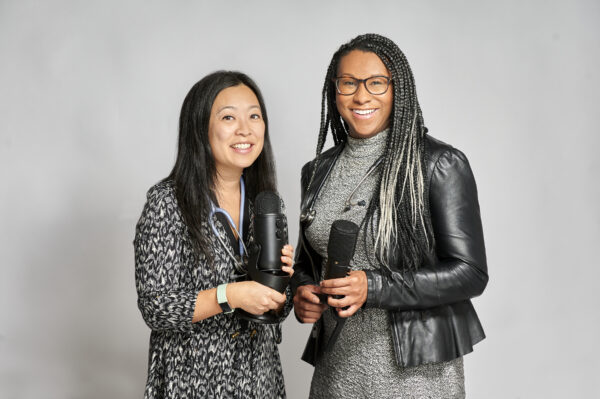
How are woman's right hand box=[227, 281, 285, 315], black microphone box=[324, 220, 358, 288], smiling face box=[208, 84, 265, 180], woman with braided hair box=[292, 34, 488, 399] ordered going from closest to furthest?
1. black microphone box=[324, 220, 358, 288]
2. woman's right hand box=[227, 281, 285, 315]
3. woman with braided hair box=[292, 34, 488, 399]
4. smiling face box=[208, 84, 265, 180]

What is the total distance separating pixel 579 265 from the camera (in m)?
4.00

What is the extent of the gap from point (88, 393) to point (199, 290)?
2.14m

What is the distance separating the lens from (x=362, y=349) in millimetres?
2246

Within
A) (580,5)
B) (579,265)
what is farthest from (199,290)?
(580,5)

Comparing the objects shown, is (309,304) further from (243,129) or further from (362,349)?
(243,129)

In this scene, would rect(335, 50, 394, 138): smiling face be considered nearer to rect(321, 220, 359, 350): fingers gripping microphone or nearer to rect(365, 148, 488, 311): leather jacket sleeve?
rect(365, 148, 488, 311): leather jacket sleeve

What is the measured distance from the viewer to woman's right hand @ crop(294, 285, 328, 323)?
2229 mm

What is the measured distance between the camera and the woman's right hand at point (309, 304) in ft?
7.31

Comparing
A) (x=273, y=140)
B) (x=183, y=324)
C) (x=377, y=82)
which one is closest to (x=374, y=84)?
(x=377, y=82)

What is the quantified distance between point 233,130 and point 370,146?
20.8 inches

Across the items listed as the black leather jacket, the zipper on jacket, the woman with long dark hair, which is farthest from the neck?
the zipper on jacket

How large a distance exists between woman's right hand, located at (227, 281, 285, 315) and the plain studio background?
1898 mm

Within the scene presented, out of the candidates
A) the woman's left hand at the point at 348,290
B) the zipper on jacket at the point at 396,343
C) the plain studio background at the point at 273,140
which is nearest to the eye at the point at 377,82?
the woman's left hand at the point at 348,290

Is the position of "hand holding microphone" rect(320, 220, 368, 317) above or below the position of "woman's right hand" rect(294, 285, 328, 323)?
above
